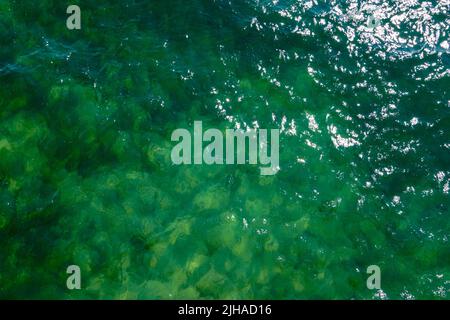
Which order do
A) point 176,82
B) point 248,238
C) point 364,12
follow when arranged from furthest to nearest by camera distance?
point 364,12 → point 176,82 → point 248,238

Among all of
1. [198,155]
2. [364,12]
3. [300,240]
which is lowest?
[300,240]

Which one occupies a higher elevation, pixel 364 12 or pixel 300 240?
pixel 364 12

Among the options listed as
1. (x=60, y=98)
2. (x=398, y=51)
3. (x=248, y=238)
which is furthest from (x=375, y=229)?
(x=60, y=98)

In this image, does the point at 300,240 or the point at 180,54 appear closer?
the point at 300,240

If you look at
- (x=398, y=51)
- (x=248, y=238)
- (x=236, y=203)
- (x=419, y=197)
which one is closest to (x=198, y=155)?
(x=236, y=203)
